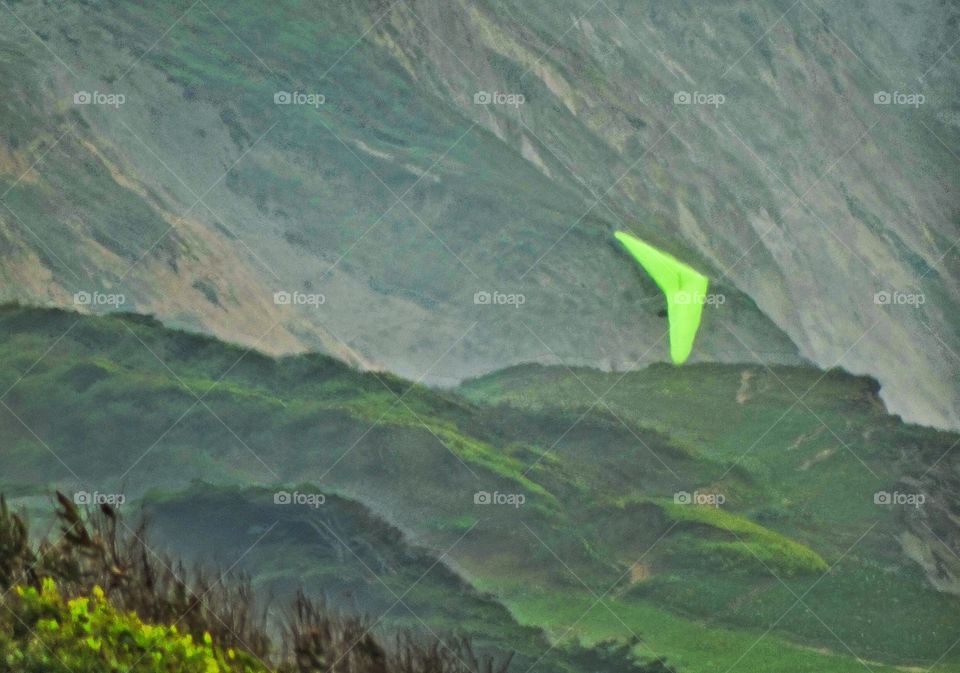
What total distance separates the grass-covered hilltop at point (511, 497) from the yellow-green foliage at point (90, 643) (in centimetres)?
175

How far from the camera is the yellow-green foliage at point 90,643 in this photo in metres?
4.25

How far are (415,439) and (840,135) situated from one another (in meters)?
2.77

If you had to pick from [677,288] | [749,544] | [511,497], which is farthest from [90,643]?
[677,288]

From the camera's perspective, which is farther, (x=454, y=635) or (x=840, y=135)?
(x=840, y=135)

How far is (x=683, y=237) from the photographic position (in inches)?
294

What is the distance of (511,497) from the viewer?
6.83 meters

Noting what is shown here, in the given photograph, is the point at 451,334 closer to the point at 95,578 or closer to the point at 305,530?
the point at 305,530

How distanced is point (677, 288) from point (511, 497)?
140 centimetres

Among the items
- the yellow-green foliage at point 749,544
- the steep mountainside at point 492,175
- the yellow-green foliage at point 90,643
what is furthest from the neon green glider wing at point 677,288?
the yellow-green foliage at point 90,643

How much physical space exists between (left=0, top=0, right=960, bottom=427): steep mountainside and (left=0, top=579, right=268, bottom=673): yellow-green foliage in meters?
2.56

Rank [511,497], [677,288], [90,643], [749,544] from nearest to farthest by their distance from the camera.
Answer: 1. [90,643]
2. [511,497]
3. [749,544]
4. [677,288]

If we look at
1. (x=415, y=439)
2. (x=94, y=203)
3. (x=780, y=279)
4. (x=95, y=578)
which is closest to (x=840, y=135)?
(x=780, y=279)

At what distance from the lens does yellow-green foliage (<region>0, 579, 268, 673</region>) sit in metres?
4.25

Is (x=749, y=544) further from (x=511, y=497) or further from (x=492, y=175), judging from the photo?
(x=492, y=175)
